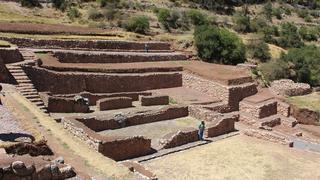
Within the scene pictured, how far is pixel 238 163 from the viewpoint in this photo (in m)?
19.8

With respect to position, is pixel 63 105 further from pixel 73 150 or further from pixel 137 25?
pixel 137 25

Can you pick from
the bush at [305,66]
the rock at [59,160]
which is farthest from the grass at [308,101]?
the rock at [59,160]

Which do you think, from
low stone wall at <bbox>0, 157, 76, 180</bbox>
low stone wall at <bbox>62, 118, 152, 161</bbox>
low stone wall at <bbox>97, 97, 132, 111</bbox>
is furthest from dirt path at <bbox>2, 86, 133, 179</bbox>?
low stone wall at <bbox>97, 97, 132, 111</bbox>

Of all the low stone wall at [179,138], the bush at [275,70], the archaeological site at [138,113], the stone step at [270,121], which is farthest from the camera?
the bush at [275,70]

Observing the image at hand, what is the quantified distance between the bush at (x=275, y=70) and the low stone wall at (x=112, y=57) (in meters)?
8.00

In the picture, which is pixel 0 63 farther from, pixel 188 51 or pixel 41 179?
pixel 188 51

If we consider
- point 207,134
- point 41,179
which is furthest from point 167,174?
point 41,179

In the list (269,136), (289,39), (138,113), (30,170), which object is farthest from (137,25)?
(30,170)

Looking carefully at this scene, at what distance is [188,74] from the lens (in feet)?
105

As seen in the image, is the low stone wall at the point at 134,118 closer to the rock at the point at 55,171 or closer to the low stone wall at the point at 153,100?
the low stone wall at the point at 153,100

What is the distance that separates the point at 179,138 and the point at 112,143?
3944mm

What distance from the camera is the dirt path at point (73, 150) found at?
1269 cm

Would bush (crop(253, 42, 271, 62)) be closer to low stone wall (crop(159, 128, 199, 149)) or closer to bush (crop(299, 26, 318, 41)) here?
bush (crop(299, 26, 318, 41))

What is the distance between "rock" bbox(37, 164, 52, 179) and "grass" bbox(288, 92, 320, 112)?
25.5 meters
